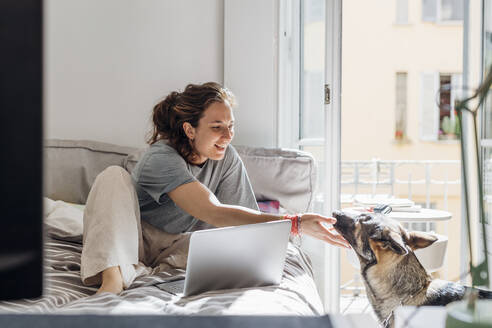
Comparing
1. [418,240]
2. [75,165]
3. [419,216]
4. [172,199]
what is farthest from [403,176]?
[172,199]

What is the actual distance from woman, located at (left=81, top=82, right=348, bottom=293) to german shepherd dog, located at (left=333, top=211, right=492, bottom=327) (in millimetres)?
64

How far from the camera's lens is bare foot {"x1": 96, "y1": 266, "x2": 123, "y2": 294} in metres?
1.20

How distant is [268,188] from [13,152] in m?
1.72

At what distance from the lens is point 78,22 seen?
2.43 m

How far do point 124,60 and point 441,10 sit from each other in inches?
252

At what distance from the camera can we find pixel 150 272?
4.76ft

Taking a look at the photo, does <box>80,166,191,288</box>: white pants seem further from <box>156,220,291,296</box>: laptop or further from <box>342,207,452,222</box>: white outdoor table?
<box>342,207,452,222</box>: white outdoor table

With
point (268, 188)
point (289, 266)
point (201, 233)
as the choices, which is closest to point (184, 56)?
point (268, 188)

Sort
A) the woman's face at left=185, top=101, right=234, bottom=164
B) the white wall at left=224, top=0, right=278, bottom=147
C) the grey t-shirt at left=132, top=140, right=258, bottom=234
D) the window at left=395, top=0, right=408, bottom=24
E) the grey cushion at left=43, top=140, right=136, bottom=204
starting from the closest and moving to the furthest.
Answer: the grey t-shirt at left=132, top=140, right=258, bottom=234 → the woman's face at left=185, top=101, right=234, bottom=164 → the grey cushion at left=43, top=140, right=136, bottom=204 → the white wall at left=224, top=0, right=278, bottom=147 → the window at left=395, top=0, right=408, bottom=24

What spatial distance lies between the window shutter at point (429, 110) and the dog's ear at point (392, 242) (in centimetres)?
651

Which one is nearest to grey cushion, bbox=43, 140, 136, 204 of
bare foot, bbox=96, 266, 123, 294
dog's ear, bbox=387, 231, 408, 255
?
bare foot, bbox=96, 266, 123, 294

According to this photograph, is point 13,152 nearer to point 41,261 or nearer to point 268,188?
point 41,261

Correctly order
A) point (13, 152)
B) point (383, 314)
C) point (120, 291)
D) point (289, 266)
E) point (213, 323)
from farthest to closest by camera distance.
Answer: point (289, 266) → point (383, 314) → point (120, 291) → point (213, 323) → point (13, 152)

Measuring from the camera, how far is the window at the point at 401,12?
24.0ft
